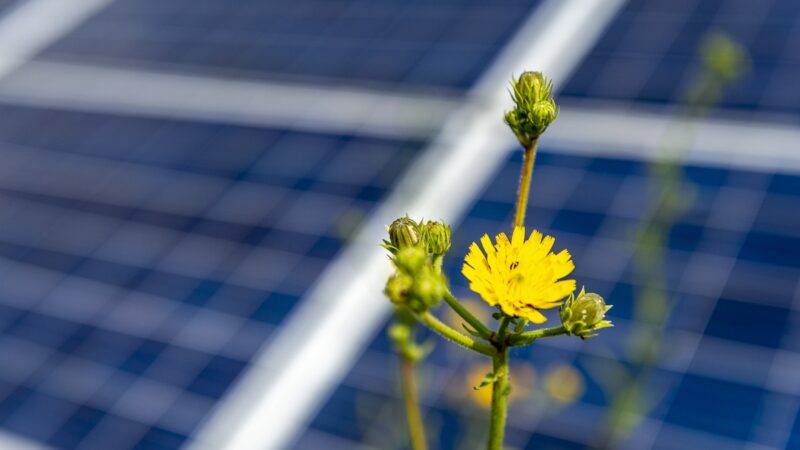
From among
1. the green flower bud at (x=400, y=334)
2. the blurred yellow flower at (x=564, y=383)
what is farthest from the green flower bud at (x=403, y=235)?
the blurred yellow flower at (x=564, y=383)

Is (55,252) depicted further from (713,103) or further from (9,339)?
(713,103)

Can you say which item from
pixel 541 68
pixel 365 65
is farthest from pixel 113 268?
pixel 541 68

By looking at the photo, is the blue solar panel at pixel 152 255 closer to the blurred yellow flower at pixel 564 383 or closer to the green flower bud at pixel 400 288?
the blurred yellow flower at pixel 564 383

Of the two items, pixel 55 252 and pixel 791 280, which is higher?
pixel 791 280

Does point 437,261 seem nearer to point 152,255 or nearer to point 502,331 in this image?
point 502,331

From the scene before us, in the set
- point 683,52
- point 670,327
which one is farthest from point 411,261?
point 683,52
